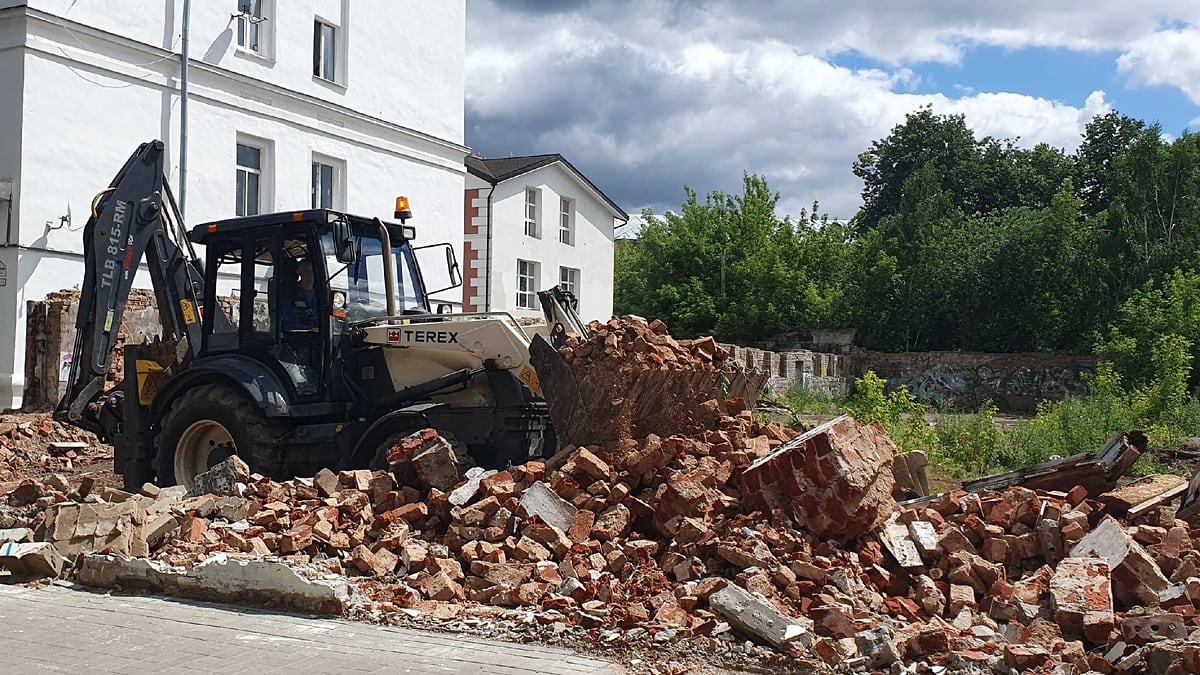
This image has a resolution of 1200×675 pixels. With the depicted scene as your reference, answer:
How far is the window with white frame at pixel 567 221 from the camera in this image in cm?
3720

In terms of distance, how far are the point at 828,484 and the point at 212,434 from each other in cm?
612

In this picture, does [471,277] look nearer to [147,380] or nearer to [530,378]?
[147,380]

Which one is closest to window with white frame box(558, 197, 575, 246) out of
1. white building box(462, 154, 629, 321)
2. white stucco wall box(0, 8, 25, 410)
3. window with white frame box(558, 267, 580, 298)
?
white building box(462, 154, 629, 321)

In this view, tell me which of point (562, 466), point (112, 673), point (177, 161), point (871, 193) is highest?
point (871, 193)

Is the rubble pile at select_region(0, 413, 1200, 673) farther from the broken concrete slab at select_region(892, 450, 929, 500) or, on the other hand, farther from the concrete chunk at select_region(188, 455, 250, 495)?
the broken concrete slab at select_region(892, 450, 929, 500)

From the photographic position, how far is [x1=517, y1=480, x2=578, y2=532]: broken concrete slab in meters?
7.88

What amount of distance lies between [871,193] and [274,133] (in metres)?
38.3

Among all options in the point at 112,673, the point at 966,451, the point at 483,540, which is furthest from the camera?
the point at 966,451

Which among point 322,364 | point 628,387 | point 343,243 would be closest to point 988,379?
point 628,387

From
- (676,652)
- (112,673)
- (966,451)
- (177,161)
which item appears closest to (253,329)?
(112,673)

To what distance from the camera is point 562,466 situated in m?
8.60

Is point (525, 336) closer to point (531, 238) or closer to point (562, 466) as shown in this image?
point (562, 466)

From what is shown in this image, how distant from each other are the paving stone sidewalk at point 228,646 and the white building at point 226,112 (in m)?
13.0

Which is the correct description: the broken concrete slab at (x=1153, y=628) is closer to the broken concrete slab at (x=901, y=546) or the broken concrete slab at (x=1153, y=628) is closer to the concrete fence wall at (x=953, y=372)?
the broken concrete slab at (x=901, y=546)
